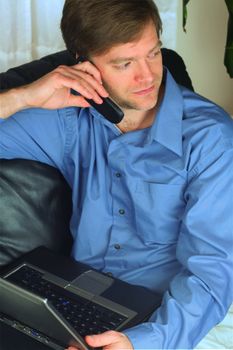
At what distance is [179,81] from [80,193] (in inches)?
17.2

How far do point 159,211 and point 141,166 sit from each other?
11cm

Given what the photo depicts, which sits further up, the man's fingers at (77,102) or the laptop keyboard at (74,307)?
the man's fingers at (77,102)

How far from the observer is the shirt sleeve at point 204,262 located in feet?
4.09

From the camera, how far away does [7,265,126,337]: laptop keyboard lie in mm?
1277

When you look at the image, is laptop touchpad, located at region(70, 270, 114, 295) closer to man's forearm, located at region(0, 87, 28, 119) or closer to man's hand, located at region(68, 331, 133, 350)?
man's hand, located at region(68, 331, 133, 350)

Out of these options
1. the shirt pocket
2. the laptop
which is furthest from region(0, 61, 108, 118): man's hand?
the laptop

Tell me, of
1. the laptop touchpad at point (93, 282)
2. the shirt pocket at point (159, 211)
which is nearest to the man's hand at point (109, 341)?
the laptop touchpad at point (93, 282)

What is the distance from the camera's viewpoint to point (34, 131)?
61.7 inches

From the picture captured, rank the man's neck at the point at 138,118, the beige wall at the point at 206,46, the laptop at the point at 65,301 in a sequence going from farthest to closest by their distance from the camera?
1. the beige wall at the point at 206,46
2. the man's neck at the point at 138,118
3. the laptop at the point at 65,301

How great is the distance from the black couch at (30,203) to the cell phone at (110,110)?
0.25 m

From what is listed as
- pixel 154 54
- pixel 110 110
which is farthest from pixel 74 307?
pixel 154 54

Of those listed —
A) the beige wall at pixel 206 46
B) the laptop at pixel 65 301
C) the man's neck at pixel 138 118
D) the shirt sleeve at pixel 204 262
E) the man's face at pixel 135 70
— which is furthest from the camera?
the beige wall at pixel 206 46

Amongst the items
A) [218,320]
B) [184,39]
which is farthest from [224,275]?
[184,39]

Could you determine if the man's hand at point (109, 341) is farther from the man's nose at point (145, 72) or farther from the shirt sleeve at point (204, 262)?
the man's nose at point (145, 72)
